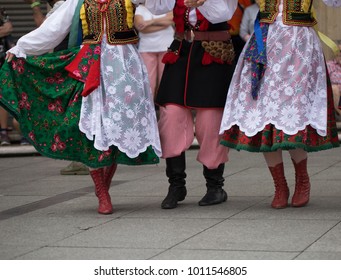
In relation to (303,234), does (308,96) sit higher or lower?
higher

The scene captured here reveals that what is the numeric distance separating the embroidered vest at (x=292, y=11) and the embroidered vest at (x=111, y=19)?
960 mm

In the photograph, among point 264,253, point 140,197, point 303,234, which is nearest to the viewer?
point 264,253

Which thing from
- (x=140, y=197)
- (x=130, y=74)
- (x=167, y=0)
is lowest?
(x=140, y=197)

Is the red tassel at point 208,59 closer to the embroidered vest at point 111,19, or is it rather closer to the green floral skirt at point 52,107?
the embroidered vest at point 111,19

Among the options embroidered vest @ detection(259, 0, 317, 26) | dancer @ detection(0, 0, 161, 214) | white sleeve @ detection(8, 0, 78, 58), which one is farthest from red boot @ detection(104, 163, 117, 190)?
embroidered vest @ detection(259, 0, 317, 26)

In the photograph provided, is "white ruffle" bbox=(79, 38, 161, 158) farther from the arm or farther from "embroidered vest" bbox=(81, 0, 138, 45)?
the arm

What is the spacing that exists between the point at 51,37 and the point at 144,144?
1035 millimetres

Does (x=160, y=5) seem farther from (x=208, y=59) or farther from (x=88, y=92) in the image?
(x=88, y=92)

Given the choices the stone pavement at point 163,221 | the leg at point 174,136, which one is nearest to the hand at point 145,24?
the stone pavement at point 163,221

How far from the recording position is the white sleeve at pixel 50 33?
7855 millimetres

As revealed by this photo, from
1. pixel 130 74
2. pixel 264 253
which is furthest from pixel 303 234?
pixel 130 74

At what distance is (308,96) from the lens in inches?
295

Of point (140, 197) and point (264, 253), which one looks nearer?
point (264, 253)
